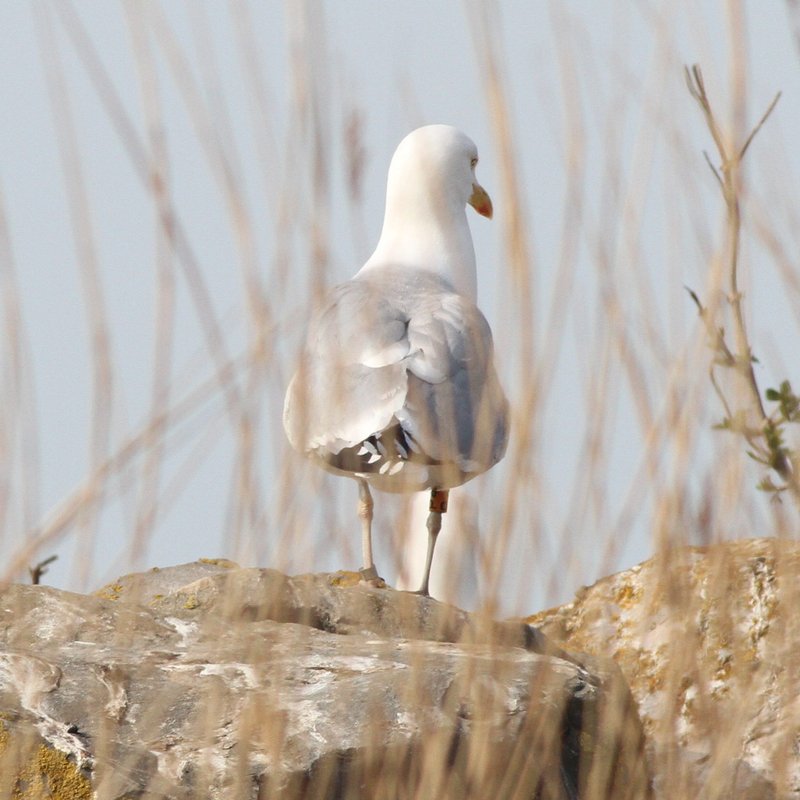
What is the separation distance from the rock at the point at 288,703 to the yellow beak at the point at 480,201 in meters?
3.21

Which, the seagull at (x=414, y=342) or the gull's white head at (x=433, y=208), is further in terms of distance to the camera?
the gull's white head at (x=433, y=208)

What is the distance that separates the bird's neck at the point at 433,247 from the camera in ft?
21.2

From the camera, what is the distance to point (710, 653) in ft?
13.2

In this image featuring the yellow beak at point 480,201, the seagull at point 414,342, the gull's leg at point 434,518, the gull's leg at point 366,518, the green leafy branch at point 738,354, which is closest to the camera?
the green leafy branch at point 738,354

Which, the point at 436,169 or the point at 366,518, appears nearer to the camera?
the point at 366,518

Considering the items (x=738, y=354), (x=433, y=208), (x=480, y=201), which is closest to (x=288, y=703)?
(x=738, y=354)

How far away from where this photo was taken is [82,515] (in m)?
2.48

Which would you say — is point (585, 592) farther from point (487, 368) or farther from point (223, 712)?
point (487, 368)

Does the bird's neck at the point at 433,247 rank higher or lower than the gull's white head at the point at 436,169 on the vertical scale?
lower

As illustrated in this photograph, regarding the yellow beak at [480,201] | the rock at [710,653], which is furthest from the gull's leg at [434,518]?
the yellow beak at [480,201]

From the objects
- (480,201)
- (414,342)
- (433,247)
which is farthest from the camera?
(480,201)

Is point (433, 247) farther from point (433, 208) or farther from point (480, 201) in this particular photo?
point (480, 201)

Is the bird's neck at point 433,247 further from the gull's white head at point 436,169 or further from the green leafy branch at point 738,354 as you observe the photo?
the green leafy branch at point 738,354

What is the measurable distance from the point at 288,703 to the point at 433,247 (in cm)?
356
